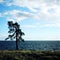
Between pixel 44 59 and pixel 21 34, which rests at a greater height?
pixel 21 34

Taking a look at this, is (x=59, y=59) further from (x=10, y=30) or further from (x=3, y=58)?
(x=10, y=30)

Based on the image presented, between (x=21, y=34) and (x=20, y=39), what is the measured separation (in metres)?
1.64

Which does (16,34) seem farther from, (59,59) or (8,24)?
(59,59)

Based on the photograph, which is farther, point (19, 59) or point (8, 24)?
point (8, 24)

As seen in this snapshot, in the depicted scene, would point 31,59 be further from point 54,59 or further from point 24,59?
point 54,59

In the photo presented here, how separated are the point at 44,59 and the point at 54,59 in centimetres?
171

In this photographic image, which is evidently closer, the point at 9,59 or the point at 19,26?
the point at 9,59

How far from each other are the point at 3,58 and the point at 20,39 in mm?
29194

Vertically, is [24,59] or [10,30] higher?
[10,30]

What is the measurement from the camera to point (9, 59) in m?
33.4

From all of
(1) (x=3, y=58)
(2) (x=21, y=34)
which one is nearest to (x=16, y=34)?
(2) (x=21, y=34)

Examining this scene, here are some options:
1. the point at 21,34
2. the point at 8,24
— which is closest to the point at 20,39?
the point at 21,34

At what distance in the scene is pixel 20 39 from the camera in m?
63.2

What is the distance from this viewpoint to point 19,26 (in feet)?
211
